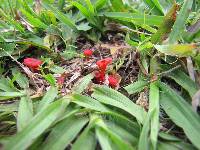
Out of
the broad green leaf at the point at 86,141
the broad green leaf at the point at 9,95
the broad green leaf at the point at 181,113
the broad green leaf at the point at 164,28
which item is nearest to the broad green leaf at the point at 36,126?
the broad green leaf at the point at 86,141

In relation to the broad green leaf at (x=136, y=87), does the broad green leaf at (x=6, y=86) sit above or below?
below

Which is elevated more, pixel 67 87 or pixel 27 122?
pixel 67 87

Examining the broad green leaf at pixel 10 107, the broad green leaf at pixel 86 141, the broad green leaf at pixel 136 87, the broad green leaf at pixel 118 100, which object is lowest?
the broad green leaf at pixel 86 141

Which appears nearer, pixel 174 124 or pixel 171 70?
pixel 174 124

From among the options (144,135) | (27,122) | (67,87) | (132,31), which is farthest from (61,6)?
(144,135)

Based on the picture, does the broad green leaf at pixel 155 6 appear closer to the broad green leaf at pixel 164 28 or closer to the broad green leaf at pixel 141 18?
Result: the broad green leaf at pixel 141 18

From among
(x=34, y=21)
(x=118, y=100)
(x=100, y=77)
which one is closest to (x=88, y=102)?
(x=118, y=100)

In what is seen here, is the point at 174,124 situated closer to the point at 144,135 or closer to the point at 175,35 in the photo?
the point at 144,135
